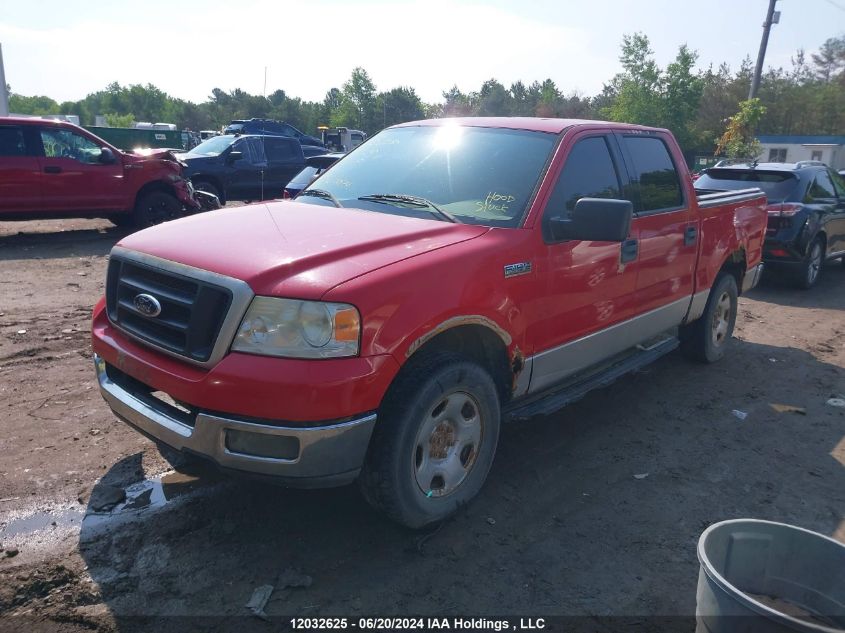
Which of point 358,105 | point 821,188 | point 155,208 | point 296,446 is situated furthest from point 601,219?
point 358,105

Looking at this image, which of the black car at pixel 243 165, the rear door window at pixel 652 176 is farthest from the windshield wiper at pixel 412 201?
the black car at pixel 243 165

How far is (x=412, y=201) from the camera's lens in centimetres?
383

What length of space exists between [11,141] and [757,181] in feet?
38.1

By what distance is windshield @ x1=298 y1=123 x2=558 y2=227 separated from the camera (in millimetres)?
3709

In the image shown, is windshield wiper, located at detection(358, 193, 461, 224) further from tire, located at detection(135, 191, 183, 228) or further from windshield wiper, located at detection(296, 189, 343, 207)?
tire, located at detection(135, 191, 183, 228)

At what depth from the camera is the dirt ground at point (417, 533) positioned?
282 cm

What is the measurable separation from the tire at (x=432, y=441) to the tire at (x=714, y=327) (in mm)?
3307

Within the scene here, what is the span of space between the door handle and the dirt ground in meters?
1.24

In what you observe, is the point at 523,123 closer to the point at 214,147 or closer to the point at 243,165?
the point at 243,165

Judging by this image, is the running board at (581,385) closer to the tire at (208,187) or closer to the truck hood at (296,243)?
the truck hood at (296,243)

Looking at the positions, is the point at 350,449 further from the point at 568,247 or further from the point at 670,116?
the point at 670,116

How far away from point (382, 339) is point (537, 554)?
4.39ft

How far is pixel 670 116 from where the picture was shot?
50469mm

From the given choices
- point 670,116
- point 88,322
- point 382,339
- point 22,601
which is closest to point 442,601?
point 382,339
